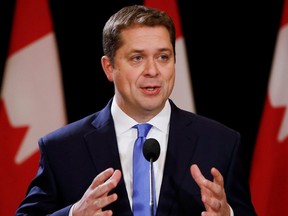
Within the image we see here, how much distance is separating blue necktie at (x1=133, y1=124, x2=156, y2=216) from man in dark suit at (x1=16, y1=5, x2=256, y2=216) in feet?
0.10

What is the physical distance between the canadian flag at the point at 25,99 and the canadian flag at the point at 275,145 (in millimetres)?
1132

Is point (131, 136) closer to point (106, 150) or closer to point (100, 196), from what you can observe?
point (106, 150)

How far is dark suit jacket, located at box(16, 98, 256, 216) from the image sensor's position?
2.24 meters

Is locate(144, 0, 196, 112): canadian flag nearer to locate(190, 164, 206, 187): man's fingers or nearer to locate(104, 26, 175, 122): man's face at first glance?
locate(104, 26, 175, 122): man's face

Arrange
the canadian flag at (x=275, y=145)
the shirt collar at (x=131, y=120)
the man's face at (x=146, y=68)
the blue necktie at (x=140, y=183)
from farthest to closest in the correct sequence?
the canadian flag at (x=275, y=145), the shirt collar at (x=131, y=120), the man's face at (x=146, y=68), the blue necktie at (x=140, y=183)

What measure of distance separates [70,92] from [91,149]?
1065 millimetres

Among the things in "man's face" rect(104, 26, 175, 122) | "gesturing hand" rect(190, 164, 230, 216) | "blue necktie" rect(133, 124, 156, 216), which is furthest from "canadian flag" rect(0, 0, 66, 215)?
"gesturing hand" rect(190, 164, 230, 216)

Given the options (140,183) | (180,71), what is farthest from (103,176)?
(180,71)

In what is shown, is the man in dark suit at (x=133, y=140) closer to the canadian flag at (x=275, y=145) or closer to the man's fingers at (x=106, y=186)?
the man's fingers at (x=106, y=186)

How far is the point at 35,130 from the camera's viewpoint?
3.38 meters

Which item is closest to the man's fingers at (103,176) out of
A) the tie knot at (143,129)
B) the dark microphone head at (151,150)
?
the dark microphone head at (151,150)

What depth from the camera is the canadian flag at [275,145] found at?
3283 millimetres

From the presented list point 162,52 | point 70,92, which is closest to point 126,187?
point 162,52

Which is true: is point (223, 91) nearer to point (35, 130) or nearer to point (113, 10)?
point (113, 10)
